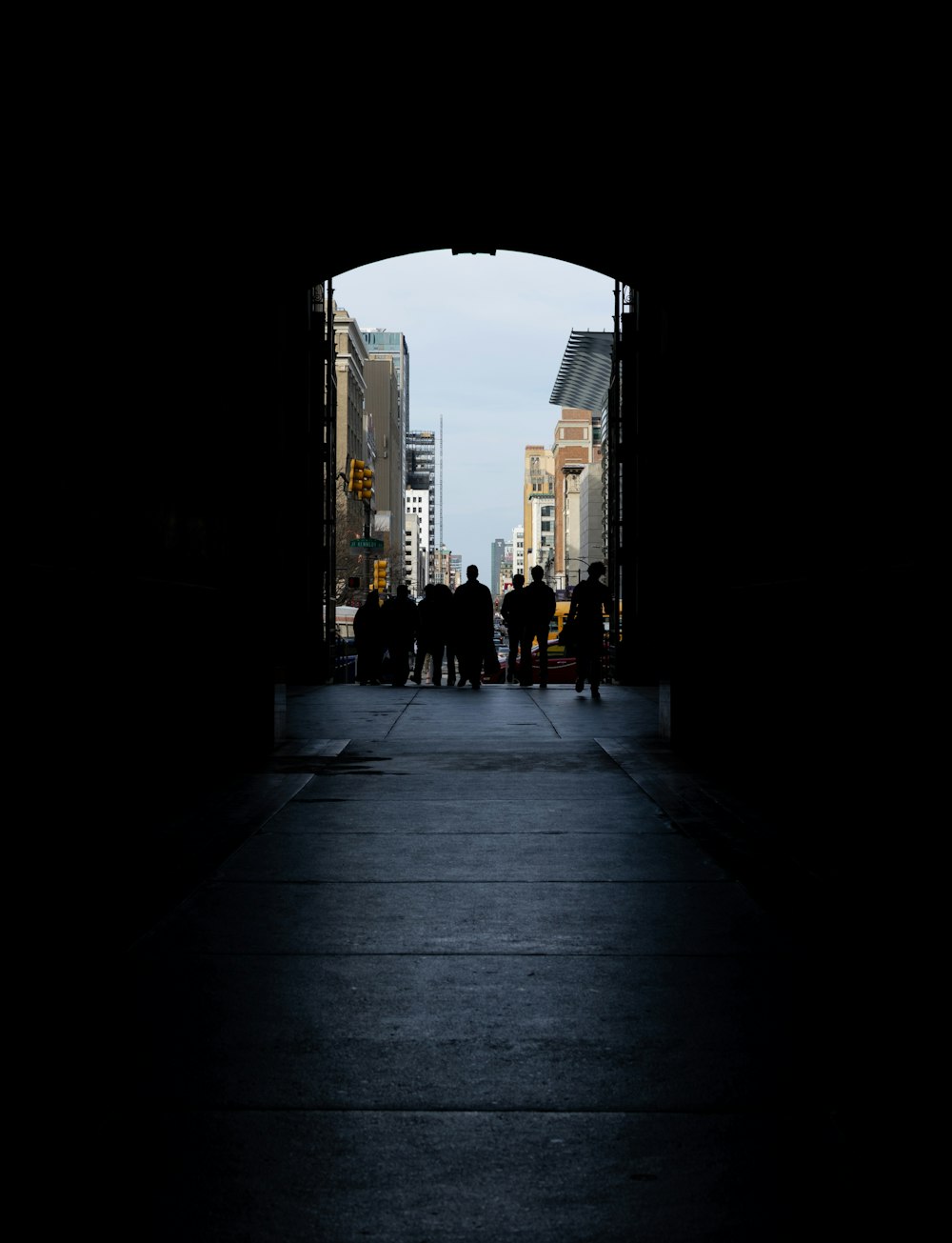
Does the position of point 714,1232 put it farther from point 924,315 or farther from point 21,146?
point 21,146

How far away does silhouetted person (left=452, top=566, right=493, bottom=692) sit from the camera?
22703 millimetres

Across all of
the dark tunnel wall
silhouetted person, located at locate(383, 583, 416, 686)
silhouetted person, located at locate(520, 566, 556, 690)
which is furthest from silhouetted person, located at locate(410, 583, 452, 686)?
the dark tunnel wall

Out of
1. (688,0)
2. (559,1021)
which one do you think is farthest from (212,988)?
(688,0)

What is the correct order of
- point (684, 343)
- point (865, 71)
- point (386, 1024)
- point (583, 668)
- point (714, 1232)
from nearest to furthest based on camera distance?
point (714, 1232) < point (386, 1024) < point (865, 71) < point (684, 343) < point (583, 668)

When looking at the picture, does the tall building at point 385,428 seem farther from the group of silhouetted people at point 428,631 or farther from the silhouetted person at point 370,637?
the group of silhouetted people at point 428,631

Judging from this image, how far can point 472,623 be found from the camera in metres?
22.9

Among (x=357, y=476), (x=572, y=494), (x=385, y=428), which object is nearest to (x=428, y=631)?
(x=357, y=476)

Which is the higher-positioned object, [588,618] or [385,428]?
[385,428]

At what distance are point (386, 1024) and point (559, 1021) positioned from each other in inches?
20.3

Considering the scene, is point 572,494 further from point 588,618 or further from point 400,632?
point 588,618

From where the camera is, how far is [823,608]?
362 inches

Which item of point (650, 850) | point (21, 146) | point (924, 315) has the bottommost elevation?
point (650, 850)

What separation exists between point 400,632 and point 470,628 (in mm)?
1726

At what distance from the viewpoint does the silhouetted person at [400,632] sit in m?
24.2
